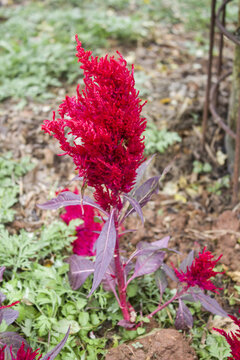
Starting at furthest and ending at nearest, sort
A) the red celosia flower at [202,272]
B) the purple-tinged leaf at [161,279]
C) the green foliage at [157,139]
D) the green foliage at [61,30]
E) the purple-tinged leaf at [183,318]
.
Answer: the green foliage at [61,30], the green foliage at [157,139], the purple-tinged leaf at [161,279], the purple-tinged leaf at [183,318], the red celosia flower at [202,272]

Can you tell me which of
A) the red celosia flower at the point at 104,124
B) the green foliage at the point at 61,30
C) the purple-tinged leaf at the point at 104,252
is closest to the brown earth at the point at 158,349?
the purple-tinged leaf at the point at 104,252

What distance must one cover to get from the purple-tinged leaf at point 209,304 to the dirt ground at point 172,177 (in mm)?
201

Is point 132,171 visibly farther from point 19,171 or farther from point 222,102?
point 222,102

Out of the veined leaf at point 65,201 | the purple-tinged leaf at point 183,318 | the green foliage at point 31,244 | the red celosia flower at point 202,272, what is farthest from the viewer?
the green foliage at point 31,244

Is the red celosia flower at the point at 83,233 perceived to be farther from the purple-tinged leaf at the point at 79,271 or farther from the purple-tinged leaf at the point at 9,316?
the purple-tinged leaf at the point at 9,316

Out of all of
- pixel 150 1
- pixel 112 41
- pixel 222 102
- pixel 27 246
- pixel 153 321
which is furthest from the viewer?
pixel 150 1

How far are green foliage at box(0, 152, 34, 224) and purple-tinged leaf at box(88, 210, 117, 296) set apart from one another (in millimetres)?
1104

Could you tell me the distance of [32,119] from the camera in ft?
11.6

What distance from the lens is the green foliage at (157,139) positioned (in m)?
3.19

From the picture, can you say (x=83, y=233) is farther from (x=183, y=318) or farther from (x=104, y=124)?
(x=104, y=124)

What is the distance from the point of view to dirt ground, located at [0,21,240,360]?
2529mm

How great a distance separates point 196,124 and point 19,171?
167 centimetres

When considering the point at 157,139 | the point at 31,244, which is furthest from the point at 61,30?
the point at 31,244

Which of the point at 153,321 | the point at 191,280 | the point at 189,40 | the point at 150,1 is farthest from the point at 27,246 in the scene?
the point at 150,1
